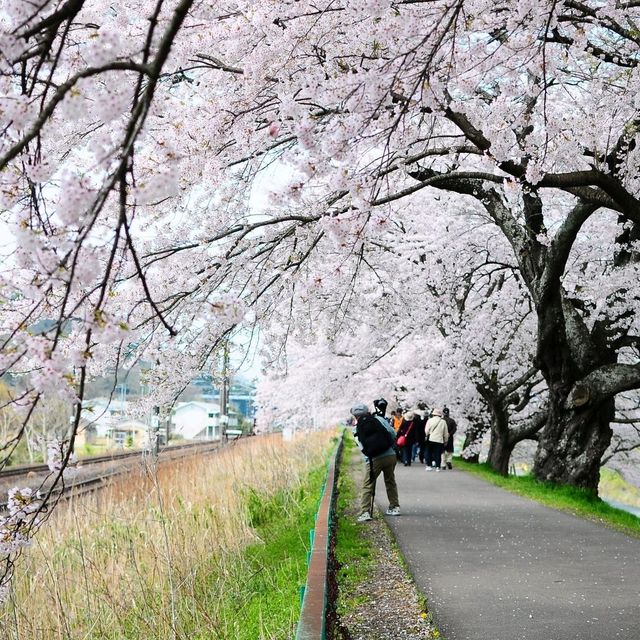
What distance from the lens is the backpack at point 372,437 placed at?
36.4 ft

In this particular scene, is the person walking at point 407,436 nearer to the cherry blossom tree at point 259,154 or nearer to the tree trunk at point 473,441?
the tree trunk at point 473,441

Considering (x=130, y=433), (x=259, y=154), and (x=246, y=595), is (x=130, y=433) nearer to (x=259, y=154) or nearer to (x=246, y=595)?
(x=259, y=154)

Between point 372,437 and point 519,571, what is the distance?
11.5 feet

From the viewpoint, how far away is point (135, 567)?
6.47 metres

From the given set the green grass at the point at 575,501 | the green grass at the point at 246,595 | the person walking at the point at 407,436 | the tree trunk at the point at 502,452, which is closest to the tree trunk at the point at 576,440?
the green grass at the point at 575,501

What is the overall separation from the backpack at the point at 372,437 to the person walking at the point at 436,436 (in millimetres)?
9774

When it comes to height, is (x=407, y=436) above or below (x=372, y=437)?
below

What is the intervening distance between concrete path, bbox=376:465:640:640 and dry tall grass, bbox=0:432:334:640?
1.82 m

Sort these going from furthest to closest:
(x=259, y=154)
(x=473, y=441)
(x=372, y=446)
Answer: (x=473, y=441), (x=372, y=446), (x=259, y=154)

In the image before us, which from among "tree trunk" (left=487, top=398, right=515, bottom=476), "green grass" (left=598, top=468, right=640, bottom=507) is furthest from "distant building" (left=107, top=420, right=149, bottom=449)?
"green grass" (left=598, top=468, right=640, bottom=507)

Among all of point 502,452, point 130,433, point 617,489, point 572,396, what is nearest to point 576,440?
point 572,396

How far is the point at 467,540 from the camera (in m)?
9.77

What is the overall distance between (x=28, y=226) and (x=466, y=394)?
2224cm

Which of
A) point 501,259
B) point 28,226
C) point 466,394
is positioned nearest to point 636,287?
point 501,259
